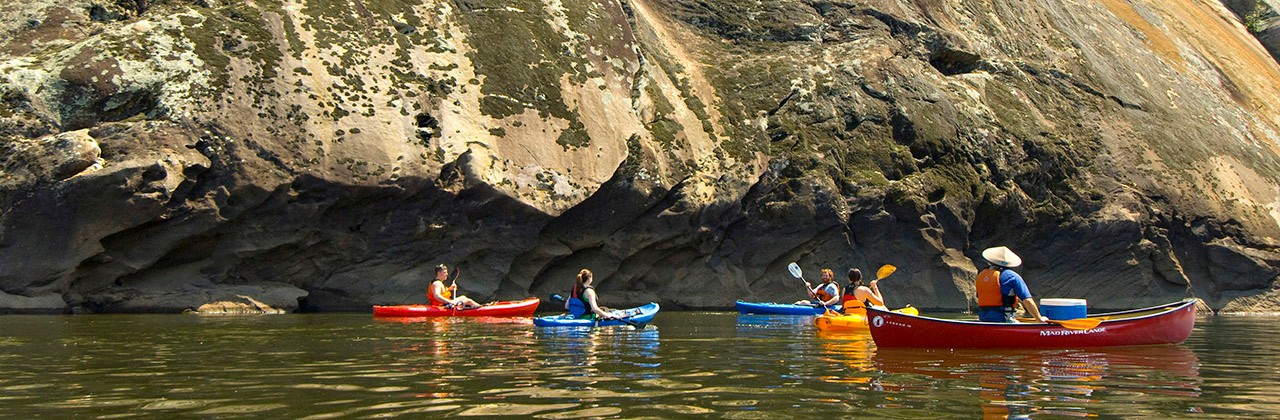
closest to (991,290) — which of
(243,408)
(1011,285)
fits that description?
(1011,285)

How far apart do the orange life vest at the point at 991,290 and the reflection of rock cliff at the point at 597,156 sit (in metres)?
18.3

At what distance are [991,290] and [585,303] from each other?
873cm

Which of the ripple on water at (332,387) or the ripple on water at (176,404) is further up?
the ripple on water at (332,387)

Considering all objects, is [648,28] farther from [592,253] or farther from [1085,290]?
[1085,290]

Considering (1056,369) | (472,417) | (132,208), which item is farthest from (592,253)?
(472,417)

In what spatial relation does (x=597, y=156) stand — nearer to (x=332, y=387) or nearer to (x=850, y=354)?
(x=850, y=354)

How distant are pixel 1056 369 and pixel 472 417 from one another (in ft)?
26.6

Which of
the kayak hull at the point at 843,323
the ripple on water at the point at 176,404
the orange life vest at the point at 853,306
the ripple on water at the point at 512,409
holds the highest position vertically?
the orange life vest at the point at 853,306

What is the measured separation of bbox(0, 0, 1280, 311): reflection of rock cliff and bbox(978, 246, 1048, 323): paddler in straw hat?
18481 millimetres

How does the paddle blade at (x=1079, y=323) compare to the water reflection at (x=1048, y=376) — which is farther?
the paddle blade at (x=1079, y=323)

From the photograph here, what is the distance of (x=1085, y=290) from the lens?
137 feet

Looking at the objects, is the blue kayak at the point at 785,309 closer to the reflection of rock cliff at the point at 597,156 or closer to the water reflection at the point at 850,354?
the reflection of rock cliff at the point at 597,156

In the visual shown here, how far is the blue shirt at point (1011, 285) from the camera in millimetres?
16323

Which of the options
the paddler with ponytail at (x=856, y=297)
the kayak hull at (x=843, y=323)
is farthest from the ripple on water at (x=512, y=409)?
the paddler with ponytail at (x=856, y=297)
